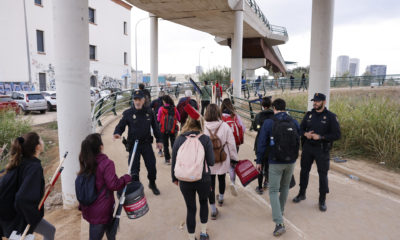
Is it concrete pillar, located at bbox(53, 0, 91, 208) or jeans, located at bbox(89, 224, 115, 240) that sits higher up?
concrete pillar, located at bbox(53, 0, 91, 208)

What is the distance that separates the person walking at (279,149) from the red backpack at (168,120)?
9.64 feet

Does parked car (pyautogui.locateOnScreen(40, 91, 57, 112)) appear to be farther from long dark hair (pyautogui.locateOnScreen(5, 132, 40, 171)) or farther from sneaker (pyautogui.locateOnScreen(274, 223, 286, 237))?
sneaker (pyautogui.locateOnScreen(274, 223, 286, 237))

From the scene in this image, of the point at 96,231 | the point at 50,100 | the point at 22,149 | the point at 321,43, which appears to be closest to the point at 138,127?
the point at 96,231

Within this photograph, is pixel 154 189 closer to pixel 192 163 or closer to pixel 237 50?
pixel 192 163

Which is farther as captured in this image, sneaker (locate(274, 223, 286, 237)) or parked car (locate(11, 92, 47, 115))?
parked car (locate(11, 92, 47, 115))

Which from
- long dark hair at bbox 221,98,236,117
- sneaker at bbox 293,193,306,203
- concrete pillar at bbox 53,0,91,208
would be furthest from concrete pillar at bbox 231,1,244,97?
concrete pillar at bbox 53,0,91,208

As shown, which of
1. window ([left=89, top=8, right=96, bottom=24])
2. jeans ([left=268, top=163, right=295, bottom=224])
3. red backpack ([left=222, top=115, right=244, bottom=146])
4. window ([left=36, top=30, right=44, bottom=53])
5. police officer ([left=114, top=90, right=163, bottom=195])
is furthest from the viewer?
window ([left=89, top=8, right=96, bottom=24])

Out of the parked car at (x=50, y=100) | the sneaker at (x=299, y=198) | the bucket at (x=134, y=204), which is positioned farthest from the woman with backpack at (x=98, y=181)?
the parked car at (x=50, y=100)

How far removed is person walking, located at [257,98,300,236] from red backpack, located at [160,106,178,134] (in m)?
2.94

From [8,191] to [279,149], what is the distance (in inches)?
123

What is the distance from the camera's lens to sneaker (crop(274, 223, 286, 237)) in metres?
3.95

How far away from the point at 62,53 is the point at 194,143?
2.79 metres

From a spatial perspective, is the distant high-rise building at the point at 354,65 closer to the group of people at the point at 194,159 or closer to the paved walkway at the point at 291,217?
the paved walkway at the point at 291,217

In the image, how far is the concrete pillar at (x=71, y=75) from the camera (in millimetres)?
4484
